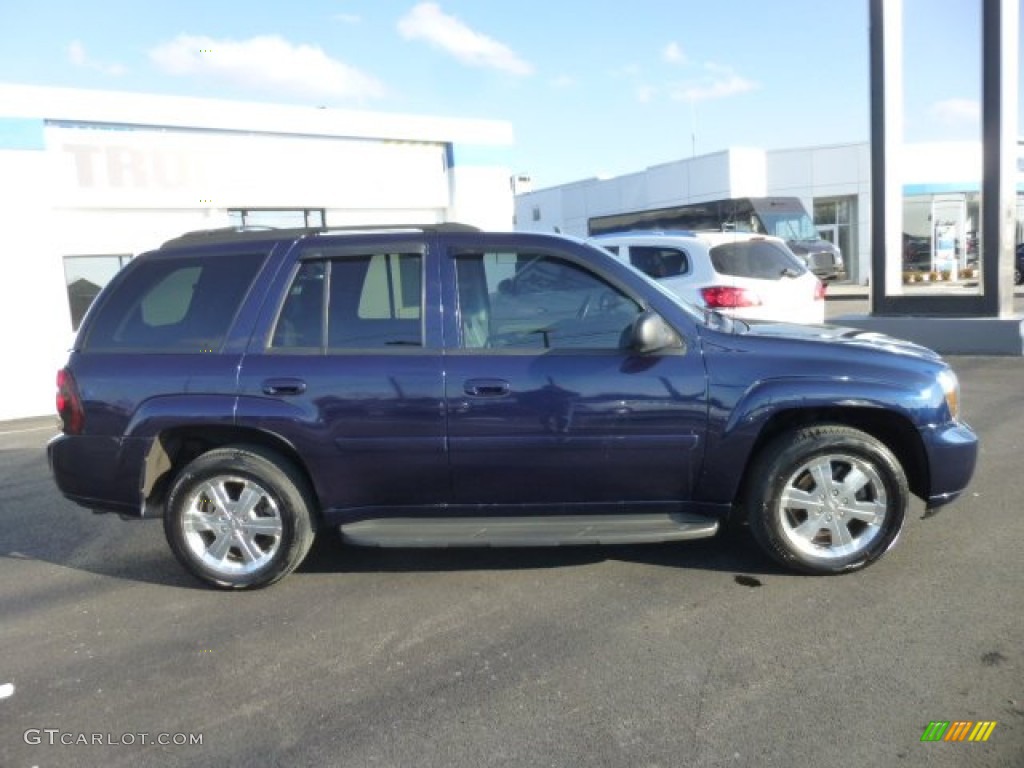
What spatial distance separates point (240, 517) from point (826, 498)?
118 inches

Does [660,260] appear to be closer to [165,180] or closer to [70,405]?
[70,405]

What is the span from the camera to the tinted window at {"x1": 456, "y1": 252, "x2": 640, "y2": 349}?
416cm

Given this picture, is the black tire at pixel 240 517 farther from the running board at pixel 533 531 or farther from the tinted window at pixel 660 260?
the tinted window at pixel 660 260

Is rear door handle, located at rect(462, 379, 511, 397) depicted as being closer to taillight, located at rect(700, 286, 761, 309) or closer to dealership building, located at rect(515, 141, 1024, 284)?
taillight, located at rect(700, 286, 761, 309)

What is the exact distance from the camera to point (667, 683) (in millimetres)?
3234

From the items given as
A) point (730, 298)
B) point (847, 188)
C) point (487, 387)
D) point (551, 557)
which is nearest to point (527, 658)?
point (551, 557)

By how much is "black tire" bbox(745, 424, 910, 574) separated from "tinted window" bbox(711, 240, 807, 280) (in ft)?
15.7

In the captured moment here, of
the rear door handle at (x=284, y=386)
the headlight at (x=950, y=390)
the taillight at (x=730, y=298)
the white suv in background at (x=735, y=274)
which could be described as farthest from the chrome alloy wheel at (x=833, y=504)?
the taillight at (x=730, y=298)

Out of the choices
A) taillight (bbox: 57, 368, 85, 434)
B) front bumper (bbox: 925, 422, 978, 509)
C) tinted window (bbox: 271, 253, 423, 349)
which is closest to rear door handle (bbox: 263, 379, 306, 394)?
tinted window (bbox: 271, 253, 423, 349)

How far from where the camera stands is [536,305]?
4.23 m

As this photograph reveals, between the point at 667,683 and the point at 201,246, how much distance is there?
3260 millimetres

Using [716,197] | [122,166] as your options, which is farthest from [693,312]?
[716,197]

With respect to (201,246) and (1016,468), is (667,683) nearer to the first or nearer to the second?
(201,246)

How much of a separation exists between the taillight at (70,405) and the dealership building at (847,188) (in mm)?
26751
